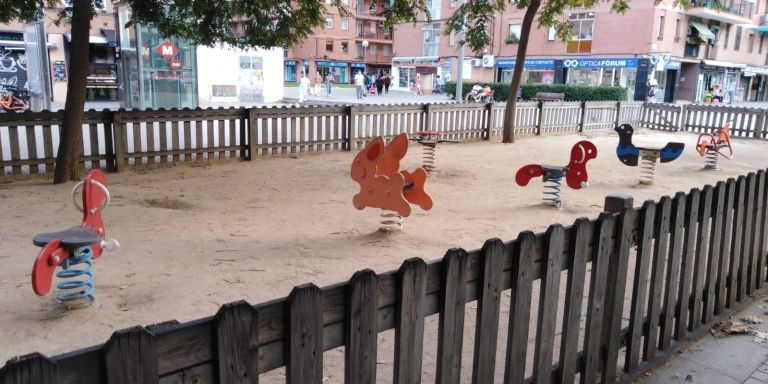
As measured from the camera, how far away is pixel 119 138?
9953 mm

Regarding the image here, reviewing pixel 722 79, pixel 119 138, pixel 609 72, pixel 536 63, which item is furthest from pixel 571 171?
pixel 722 79

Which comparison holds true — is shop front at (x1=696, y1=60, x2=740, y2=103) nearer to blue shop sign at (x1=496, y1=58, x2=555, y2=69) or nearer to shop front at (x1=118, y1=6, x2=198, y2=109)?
blue shop sign at (x1=496, y1=58, x2=555, y2=69)

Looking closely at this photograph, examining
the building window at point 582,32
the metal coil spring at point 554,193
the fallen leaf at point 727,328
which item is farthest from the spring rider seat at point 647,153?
the building window at point 582,32

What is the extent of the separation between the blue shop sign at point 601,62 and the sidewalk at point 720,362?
127 feet

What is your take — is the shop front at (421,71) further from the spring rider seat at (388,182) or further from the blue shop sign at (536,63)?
the spring rider seat at (388,182)

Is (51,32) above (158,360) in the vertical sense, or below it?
above

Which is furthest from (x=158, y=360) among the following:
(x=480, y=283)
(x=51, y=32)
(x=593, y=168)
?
(x=51, y=32)

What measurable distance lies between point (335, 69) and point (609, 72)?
4143cm

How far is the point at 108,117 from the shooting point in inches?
387

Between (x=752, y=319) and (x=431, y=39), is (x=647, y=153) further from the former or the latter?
(x=431, y=39)

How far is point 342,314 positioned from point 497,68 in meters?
48.3

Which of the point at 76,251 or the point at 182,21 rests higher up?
the point at 182,21

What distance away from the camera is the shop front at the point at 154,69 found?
19562mm

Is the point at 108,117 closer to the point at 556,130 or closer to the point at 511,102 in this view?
the point at 511,102
